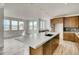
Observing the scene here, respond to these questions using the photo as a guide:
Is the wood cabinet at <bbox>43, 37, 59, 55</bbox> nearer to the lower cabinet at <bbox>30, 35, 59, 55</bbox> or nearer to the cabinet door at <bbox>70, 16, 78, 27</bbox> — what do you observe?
the lower cabinet at <bbox>30, 35, 59, 55</bbox>

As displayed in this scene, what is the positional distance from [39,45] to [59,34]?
17.7 inches

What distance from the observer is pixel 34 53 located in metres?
1.59

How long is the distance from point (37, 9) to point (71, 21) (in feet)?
2.33

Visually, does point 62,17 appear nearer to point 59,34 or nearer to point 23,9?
point 59,34

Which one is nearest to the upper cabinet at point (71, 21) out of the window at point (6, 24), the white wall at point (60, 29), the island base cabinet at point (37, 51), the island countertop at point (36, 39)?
the white wall at point (60, 29)

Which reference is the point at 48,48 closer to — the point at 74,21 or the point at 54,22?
the point at 54,22

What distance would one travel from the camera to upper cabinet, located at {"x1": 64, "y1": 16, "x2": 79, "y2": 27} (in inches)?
67.8

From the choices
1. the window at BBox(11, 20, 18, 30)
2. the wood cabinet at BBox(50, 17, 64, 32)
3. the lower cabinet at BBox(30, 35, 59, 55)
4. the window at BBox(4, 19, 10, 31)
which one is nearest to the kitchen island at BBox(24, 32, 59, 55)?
the lower cabinet at BBox(30, 35, 59, 55)

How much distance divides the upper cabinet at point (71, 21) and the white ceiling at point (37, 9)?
136 millimetres

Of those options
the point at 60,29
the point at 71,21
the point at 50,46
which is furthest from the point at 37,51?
the point at 71,21

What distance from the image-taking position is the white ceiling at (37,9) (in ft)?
5.05

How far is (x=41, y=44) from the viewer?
160 cm

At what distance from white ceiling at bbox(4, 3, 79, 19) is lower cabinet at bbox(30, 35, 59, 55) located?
19.7 inches

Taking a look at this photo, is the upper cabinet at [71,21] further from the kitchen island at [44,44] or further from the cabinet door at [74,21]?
the kitchen island at [44,44]
